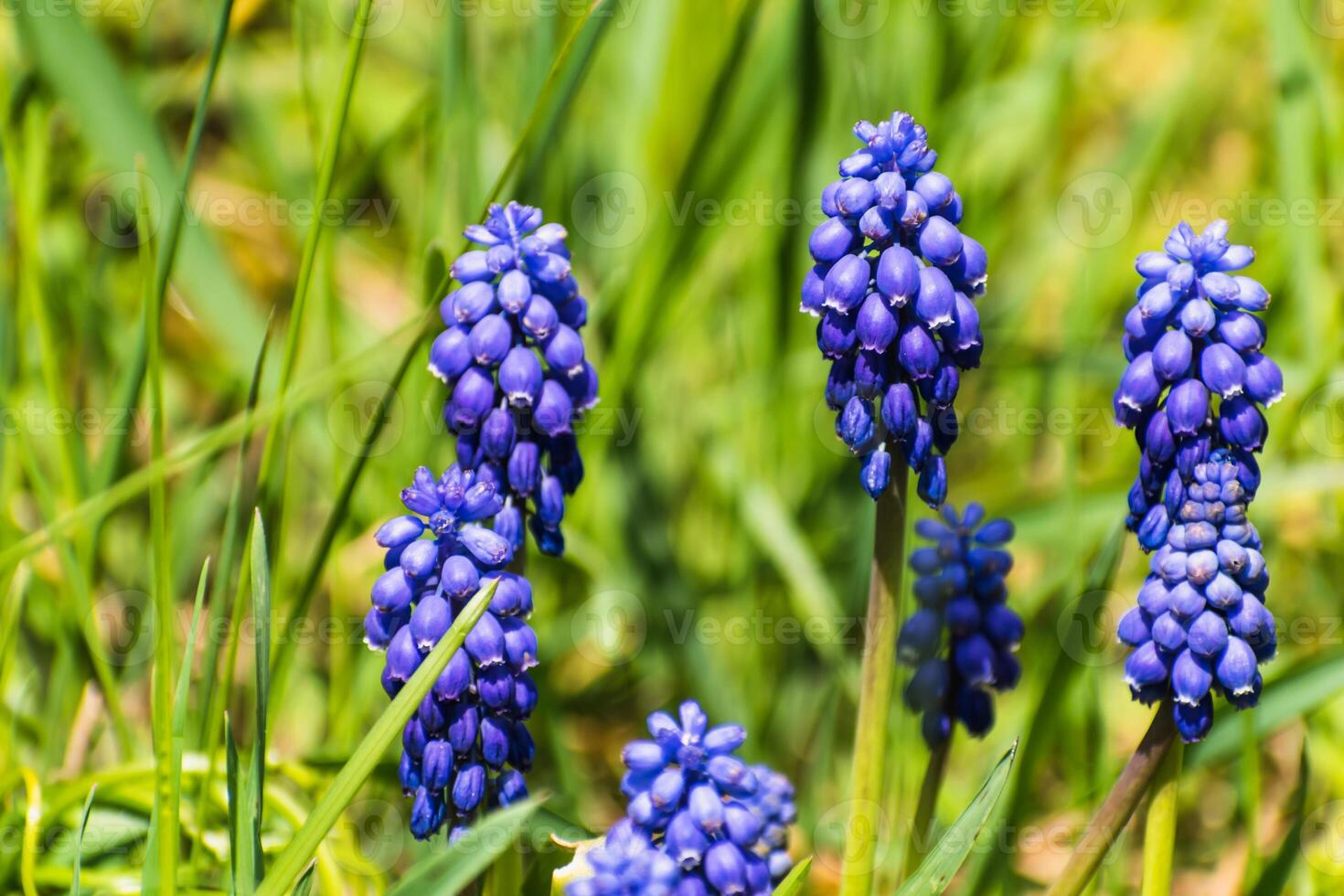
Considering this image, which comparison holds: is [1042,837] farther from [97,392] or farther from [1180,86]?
[97,392]

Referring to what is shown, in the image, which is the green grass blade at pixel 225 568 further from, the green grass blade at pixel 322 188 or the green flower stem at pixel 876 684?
the green flower stem at pixel 876 684

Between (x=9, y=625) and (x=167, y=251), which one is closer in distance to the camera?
(x=167, y=251)

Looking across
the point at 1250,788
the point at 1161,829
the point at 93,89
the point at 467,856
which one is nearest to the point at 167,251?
the point at 93,89

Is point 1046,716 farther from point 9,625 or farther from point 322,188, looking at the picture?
point 9,625

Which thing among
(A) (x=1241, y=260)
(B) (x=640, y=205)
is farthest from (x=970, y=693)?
(B) (x=640, y=205)

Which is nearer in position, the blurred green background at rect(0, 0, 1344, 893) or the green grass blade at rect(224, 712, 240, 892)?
the green grass blade at rect(224, 712, 240, 892)

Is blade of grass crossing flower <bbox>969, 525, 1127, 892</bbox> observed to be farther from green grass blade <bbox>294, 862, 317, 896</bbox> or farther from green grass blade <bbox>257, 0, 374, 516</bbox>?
green grass blade <bbox>257, 0, 374, 516</bbox>

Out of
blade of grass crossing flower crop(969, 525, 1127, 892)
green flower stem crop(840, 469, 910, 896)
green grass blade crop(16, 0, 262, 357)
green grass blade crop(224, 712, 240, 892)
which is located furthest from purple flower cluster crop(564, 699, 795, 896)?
green grass blade crop(16, 0, 262, 357)
